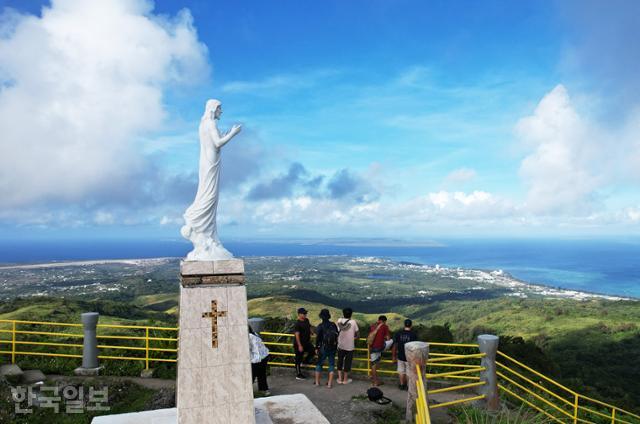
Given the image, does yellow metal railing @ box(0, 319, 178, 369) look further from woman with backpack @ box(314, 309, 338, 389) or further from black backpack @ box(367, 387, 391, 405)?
black backpack @ box(367, 387, 391, 405)

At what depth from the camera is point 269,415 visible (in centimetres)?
759

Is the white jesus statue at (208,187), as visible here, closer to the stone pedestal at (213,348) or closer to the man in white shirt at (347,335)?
the stone pedestal at (213,348)

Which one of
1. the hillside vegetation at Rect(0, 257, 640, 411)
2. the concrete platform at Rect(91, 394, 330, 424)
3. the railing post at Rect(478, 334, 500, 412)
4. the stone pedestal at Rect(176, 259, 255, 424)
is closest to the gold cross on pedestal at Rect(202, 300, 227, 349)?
the stone pedestal at Rect(176, 259, 255, 424)

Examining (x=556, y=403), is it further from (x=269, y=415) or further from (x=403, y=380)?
(x=269, y=415)

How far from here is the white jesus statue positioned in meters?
7.17

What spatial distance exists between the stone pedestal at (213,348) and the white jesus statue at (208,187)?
60 centimetres

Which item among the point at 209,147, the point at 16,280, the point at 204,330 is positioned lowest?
the point at 16,280

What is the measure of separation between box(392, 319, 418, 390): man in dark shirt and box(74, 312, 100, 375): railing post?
7.19 m

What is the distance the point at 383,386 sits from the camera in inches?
412

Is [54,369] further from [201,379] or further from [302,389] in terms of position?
[201,379]

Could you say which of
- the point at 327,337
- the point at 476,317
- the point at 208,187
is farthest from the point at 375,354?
the point at 476,317

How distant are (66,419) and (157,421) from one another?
281 cm

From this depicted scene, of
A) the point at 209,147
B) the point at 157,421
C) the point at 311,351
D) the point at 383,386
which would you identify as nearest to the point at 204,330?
the point at 157,421

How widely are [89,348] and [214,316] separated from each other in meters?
6.32
